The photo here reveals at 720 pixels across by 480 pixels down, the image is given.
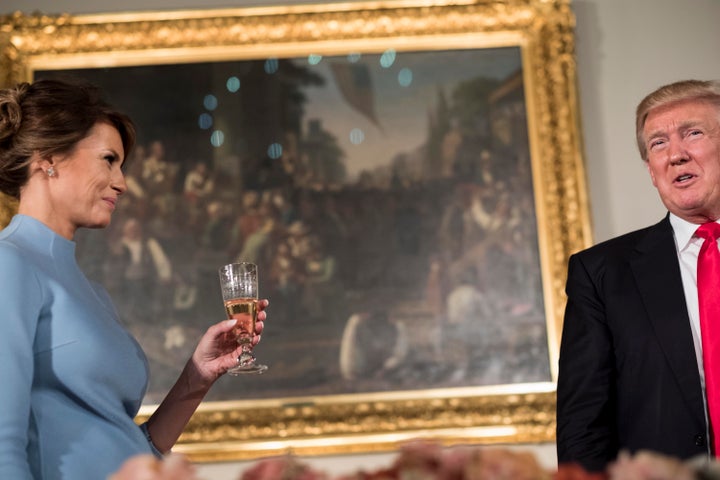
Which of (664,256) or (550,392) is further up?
(664,256)

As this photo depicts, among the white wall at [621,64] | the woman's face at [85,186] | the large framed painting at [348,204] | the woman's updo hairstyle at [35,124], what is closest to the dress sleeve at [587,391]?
the woman's face at [85,186]

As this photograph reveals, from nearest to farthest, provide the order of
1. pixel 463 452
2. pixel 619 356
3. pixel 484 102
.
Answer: pixel 463 452, pixel 619 356, pixel 484 102

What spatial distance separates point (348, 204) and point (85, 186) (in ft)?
6.96

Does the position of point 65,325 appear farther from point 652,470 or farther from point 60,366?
point 652,470

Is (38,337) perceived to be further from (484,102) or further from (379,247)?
(484,102)

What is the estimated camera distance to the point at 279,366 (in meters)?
4.11

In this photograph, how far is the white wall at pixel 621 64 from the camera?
4.31m

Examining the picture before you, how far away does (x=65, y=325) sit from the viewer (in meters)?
2.03

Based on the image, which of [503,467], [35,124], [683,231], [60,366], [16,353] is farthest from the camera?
[683,231]

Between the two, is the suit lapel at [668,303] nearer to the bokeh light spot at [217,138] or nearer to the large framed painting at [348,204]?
the large framed painting at [348,204]

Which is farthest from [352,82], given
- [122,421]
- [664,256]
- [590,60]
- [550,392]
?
[122,421]

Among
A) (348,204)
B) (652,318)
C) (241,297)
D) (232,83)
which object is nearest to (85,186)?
(241,297)

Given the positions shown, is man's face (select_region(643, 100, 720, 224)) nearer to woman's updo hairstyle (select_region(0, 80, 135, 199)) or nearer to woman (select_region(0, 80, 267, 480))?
woman (select_region(0, 80, 267, 480))

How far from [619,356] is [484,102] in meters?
2.09
